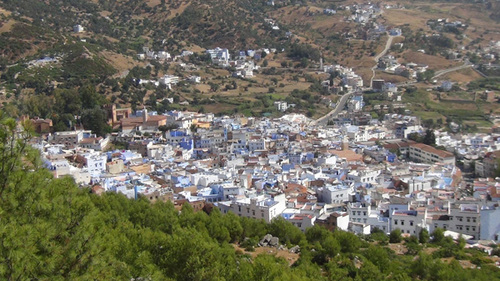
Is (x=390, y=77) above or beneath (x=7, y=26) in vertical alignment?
beneath

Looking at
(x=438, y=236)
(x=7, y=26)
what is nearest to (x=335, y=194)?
(x=438, y=236)

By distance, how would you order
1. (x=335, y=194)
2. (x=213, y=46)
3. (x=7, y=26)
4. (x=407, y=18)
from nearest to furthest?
(x=335, y=194) → (x=7, y=26) → (x=213, y=46) → (x=407, y=18)

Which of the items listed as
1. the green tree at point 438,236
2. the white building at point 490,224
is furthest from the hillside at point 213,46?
the white building at point 490,224

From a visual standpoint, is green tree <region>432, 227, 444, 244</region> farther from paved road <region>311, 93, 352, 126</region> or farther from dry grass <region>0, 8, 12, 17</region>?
dry grass <region>0, 8, 12, 17</region>

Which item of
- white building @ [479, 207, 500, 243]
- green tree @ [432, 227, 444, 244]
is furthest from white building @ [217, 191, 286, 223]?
white building @ [479, 207, 500, 243]

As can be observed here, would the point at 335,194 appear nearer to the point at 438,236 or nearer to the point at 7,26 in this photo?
the point at 438,236
